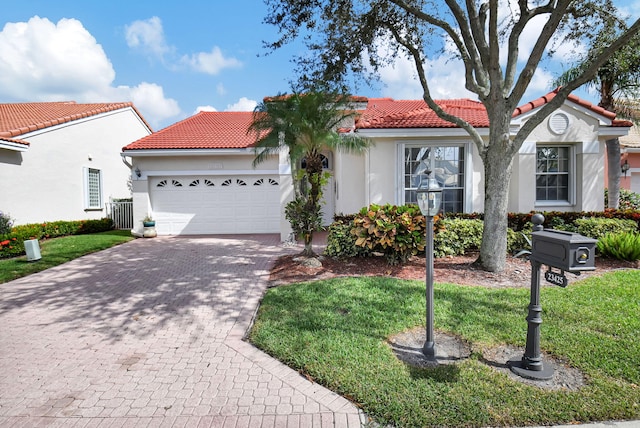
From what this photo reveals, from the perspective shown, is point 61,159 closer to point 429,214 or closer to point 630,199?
point 429,214

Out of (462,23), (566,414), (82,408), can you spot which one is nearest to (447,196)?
(462,23)

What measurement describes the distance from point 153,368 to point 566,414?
13.3 feet

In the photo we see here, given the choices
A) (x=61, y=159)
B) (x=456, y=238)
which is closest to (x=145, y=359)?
(x=456, y=238)

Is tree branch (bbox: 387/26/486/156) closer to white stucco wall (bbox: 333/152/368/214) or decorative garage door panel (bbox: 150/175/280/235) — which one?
white stucco wall (bbox: 333/152/368/214)

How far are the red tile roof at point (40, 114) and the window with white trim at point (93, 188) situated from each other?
2.41 m

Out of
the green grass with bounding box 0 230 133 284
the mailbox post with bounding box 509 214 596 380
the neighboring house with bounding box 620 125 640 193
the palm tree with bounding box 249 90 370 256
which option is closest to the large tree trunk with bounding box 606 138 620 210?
the neighboring house with bounding box 620 125 640 193

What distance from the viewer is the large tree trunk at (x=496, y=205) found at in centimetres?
673

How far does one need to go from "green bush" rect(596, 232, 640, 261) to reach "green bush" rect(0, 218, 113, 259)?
16.0 meters

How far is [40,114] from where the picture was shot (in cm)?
1561

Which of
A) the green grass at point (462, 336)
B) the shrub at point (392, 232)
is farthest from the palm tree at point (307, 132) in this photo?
the green grass at point (462, 336)

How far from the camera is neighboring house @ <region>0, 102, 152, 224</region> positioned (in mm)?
11953

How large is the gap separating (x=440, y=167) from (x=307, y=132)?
197 inches

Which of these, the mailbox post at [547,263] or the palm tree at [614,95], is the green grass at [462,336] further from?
the palm tree at [614,95]

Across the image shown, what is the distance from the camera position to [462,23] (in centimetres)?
699
